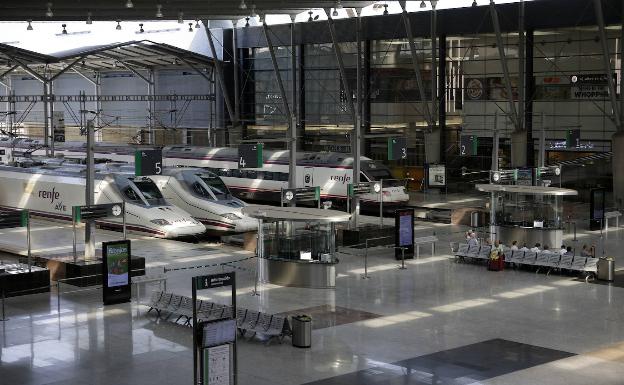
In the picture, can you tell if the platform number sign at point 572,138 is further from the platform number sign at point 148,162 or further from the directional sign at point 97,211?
the directional sign at point 97,211

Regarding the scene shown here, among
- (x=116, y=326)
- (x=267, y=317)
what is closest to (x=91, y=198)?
(x=116, y=326)

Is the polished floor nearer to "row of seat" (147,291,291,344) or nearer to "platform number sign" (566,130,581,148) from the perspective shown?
"row of seat" (147,291,291,344)

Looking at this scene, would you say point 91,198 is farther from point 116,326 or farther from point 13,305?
point 116,326

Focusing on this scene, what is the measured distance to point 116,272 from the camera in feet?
75.1

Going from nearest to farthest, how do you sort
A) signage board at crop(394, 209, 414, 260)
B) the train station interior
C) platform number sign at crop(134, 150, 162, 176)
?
the train station interior < signage board at crop(394, 209, 414, 260) < platform number sign at crop(134, 150, 162, 176)

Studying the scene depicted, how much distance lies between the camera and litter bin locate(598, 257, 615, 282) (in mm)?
26203

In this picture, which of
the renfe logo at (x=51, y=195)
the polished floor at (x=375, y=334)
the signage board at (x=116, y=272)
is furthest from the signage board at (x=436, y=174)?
the signage board at (x=116, y=272)

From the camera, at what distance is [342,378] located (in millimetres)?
16859

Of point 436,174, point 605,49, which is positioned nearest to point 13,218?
point 436,174

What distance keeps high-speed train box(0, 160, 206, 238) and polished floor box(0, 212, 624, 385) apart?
6.56 metres

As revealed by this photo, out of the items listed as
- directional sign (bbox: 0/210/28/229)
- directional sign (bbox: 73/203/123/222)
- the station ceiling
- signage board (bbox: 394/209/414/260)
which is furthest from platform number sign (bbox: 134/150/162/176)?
signage board (bbox: 394/209/414/260)

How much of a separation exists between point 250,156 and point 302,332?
17858 millimetres

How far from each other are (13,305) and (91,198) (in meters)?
5.52

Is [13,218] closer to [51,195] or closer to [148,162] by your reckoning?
[148,162]
